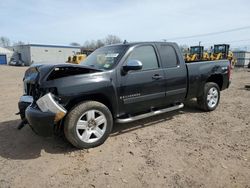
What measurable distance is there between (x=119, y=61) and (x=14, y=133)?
2679 mm

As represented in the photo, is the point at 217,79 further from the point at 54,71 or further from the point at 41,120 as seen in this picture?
the point at 41,120

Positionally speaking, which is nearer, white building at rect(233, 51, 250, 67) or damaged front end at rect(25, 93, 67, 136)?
damaged front end at rect(25, 93, 67, 136)

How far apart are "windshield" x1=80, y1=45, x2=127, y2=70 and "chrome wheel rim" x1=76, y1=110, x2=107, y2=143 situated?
96cm

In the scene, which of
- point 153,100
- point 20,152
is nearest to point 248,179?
point 153,100

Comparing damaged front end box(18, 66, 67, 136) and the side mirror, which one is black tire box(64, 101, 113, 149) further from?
the side mirror

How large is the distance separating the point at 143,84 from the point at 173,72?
3.13 feet

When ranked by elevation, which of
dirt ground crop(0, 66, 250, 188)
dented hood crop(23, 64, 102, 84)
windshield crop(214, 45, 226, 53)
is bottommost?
dirt ground crop(0, 66, 250, 188)

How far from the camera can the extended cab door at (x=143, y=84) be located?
4.55 meters

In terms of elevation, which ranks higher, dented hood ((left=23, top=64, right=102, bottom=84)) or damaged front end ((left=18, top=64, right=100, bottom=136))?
dented hood ((left=23, top=64, right=102, bottom=84))

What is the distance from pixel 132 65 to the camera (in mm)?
4355

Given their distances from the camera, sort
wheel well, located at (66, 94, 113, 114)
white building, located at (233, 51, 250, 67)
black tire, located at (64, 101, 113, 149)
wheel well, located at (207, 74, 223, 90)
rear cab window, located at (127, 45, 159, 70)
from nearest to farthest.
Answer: black tire, located at (64, 101, 113, 149) → wheel well, located at (66, 94, 113, 114) → rear cab window, located at (127, 45, 159, 70) → wheel well, located at (207, 74, 223, 90) → white building, located at (233, 51, 250, 67)

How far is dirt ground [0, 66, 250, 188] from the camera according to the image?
3.23 m

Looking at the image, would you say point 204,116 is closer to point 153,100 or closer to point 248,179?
point 153,100

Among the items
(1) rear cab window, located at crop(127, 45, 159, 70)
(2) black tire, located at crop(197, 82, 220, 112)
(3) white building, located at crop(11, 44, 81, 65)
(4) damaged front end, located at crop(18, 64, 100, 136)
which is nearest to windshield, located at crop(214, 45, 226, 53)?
(2) black tire, located at crop(197, 82, 220, 112)
